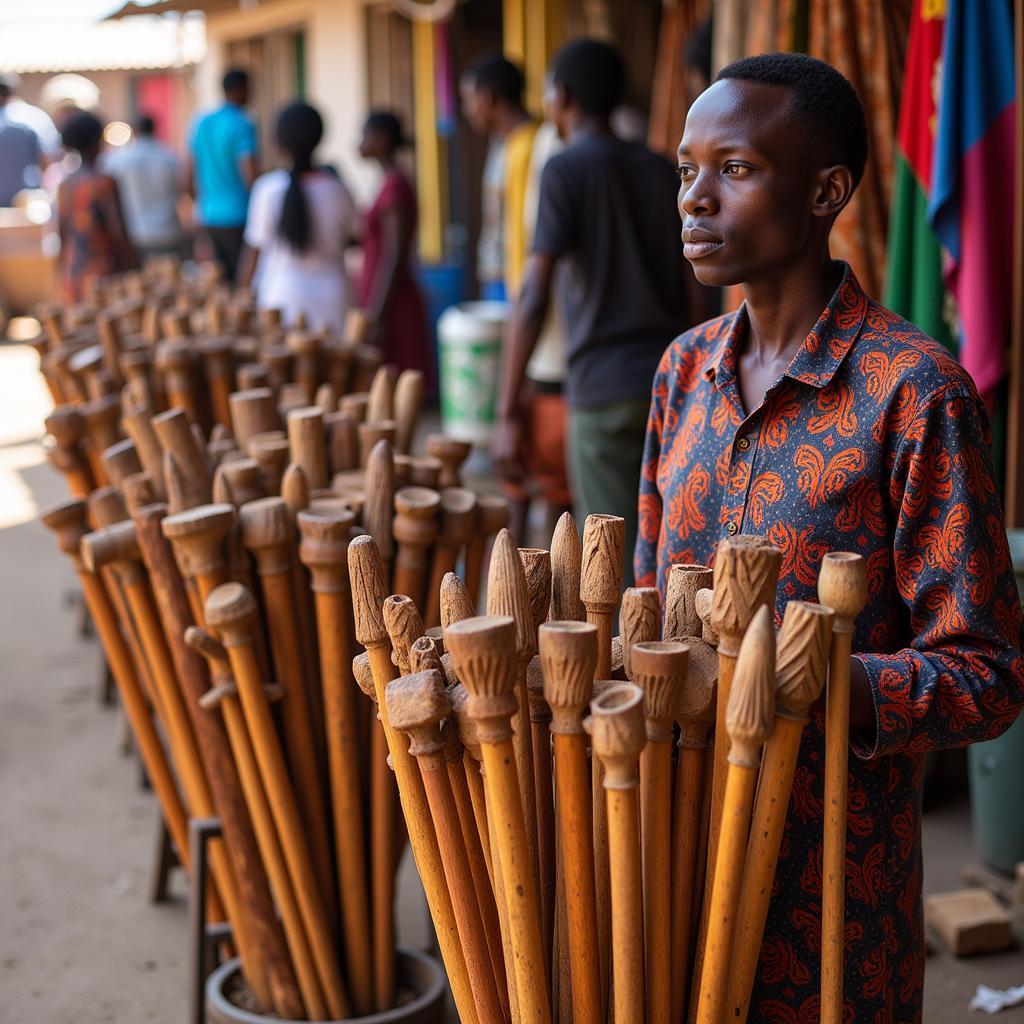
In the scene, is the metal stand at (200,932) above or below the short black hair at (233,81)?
below

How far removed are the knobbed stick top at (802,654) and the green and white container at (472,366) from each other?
5536mm

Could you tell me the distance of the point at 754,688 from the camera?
1.01m

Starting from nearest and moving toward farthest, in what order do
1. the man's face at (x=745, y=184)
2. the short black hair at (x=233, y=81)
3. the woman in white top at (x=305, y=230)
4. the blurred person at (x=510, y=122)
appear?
the man's face at (x=745, y=184) < the blurred person at (x=510, y=122) < the woman in white top at (x=305, y=230) < the short black hair at (x=233, y=81)

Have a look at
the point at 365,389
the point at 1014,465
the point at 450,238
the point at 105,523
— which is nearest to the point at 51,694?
the point at 365,389

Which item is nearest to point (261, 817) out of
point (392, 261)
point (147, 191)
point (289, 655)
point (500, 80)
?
point (289, 655)

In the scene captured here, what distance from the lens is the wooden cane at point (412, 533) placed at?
79.0 inches

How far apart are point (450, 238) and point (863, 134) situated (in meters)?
8.24

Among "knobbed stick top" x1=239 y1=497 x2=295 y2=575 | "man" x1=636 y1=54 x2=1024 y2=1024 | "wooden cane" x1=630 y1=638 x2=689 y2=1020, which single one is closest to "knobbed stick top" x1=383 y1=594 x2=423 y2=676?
"wooden cane" x1=630 y1=638 x2=689 y2=1020

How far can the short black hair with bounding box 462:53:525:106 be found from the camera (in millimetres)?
5219

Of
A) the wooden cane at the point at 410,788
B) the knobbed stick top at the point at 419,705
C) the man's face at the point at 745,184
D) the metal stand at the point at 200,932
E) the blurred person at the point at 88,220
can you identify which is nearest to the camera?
the knobbed stick top at the point at 419,705

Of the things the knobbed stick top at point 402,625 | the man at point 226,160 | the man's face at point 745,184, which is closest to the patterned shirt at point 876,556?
the man's face at point 745,184

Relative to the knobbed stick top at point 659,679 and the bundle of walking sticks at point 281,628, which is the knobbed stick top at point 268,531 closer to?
the bundle of walking sticks at point 281,628

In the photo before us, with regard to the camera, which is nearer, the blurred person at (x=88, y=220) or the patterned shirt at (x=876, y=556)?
the patterned shirt at (x=876, y=556)

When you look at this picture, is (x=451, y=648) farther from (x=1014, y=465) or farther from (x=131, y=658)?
(x=1014, y=465)
